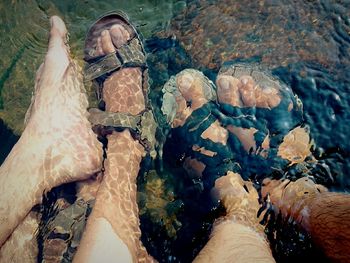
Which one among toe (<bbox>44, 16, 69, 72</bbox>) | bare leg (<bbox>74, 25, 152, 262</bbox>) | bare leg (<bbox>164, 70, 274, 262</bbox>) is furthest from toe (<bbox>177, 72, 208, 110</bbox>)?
toe (<bbox>44, 16, 69, 72</bbox>)

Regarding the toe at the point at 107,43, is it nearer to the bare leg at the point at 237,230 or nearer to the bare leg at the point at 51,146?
the bare leg at the point at 51,146

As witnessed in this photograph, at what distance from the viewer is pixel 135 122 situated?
3.21 m

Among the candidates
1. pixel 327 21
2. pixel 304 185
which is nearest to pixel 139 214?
pixel 304 185

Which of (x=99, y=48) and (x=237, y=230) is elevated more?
(x=99, y=48)

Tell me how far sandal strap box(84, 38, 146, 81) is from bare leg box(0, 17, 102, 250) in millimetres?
232

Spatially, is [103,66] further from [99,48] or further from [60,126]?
[60,126]

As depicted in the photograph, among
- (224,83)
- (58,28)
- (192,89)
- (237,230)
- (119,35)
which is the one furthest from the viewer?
(119,35)

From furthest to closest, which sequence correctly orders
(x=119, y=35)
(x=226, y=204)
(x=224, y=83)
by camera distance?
(x=119, y=35) → (x=224, y=83) → (x=226, y=204)

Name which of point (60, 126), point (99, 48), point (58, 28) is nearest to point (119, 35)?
point (99, 48)

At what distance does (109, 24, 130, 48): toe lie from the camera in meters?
3.44

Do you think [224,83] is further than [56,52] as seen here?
No

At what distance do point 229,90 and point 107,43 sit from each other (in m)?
1.34

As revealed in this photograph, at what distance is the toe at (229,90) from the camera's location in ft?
9.82

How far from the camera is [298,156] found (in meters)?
2.76
